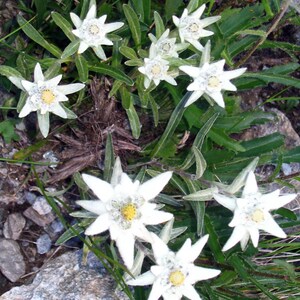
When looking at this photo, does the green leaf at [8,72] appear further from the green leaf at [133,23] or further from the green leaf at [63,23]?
the green leaf at [133,23]

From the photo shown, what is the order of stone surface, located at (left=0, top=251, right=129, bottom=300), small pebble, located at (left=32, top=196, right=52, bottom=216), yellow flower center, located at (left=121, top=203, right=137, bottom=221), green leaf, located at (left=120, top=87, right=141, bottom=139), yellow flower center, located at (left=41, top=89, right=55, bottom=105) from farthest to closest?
small pebble, located at (left=32, top=196, right=52, bottom=216) → stone surface, located at (left=0, top=251, right=129, bottom=300) → green leaf, located at (left=120, top=87, right=141, bottom=139) → yellow flower center, located at (left=41, top=89, right=55, bottom=105) → yellow flower center, located at (left=121, top=203, right=137, bottom=221)

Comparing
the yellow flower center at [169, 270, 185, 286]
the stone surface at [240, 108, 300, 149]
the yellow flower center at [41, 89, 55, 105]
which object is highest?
the stone surface at [240, 108, 300, 149]

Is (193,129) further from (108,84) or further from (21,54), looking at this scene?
(21,54)

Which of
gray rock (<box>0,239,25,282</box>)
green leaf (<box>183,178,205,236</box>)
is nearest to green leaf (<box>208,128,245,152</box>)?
green leaf (<box>183,178,205,236</box>)

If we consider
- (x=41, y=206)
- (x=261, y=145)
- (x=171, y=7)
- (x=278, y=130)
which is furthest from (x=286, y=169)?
(x=41, y=206)

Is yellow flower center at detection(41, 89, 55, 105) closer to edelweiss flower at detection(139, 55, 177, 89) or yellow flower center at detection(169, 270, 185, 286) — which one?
edelweiss flower at detection(139, 55, 177, 89)
